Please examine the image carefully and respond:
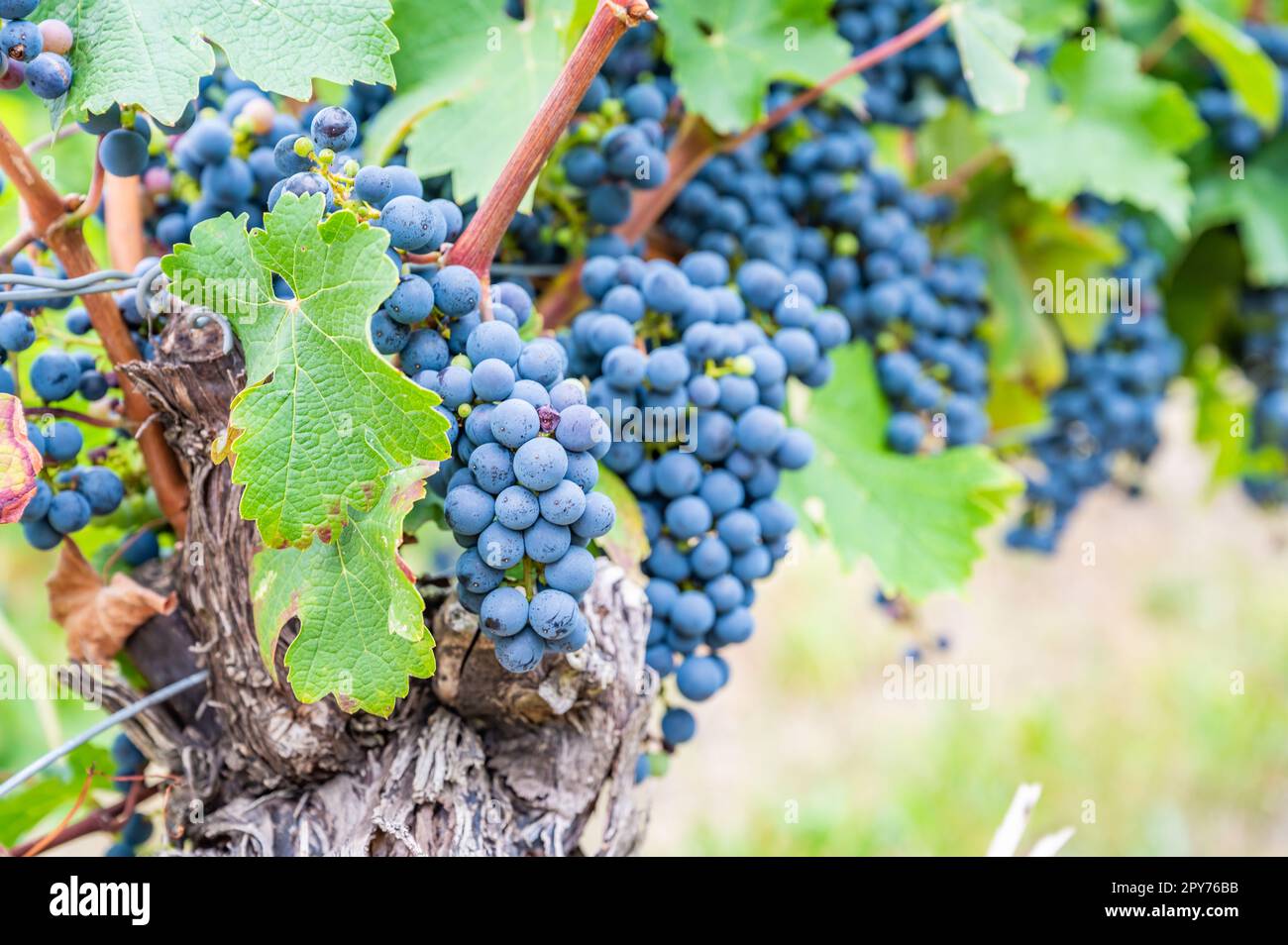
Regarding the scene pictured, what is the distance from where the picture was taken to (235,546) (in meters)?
0.90

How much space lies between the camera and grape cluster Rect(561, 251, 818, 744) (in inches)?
39.2

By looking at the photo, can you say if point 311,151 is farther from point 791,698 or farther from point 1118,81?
point 791,698

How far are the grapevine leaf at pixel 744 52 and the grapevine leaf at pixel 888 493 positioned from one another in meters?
0.35

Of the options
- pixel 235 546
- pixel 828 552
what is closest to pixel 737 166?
pixel 235 546

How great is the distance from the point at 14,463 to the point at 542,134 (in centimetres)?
46

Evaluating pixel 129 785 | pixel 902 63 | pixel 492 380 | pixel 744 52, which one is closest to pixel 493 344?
pixel 492 380

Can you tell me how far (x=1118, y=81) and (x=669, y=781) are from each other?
2654mm

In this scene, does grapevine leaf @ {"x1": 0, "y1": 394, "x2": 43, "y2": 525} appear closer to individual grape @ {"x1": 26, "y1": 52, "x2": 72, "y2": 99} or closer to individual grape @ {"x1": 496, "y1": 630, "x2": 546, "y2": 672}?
individual grape @ {"x1": 26, "y1": 52, "x2": 72, "y2": 99}

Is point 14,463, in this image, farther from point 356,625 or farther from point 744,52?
point 744,52

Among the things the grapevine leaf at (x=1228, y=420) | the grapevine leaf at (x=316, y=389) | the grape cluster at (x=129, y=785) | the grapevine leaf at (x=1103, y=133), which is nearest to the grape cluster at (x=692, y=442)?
the grapevine leaf at (x=316, y=389)

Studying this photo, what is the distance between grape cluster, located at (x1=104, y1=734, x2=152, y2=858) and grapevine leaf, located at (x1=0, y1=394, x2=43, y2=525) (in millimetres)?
451

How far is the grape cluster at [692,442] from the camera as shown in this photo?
100 centimetres

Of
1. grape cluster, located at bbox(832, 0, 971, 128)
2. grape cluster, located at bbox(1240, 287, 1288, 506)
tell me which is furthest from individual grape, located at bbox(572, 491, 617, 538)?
grape cluster, located at bbox(1240, 287, 1288, 506)
